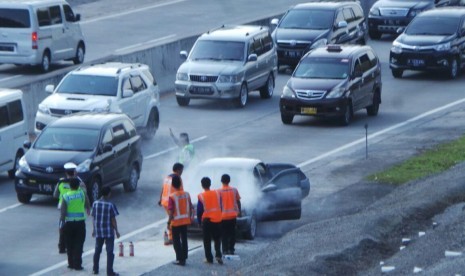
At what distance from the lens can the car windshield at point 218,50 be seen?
40156mm

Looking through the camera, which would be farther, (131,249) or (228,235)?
(131,249)

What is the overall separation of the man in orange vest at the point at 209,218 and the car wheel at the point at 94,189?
560cm

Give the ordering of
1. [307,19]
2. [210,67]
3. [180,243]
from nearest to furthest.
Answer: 1. [180,243]
2. [210,67]
3. [307,19]

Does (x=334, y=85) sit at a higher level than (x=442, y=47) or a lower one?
higher

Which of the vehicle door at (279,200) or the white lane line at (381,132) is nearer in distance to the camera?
the vehicle door at (279,200)

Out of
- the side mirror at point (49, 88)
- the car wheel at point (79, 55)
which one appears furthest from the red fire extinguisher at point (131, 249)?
the car wheel at point (79, 55)

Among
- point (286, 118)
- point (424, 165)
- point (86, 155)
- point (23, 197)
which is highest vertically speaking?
point (86, 155)

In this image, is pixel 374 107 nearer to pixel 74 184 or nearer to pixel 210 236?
pixel 210 236

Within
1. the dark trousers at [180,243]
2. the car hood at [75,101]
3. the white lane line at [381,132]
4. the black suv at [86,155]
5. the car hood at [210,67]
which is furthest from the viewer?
the car hood at [210,67]

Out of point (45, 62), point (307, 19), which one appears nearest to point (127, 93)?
point (45, 62)

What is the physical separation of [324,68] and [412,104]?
11.5ft

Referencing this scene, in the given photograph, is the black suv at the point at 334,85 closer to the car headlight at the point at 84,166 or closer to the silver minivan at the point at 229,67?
the silver minivan at the point at 229,67

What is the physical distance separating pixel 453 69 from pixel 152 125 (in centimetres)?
1206

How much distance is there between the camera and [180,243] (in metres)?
22.4
